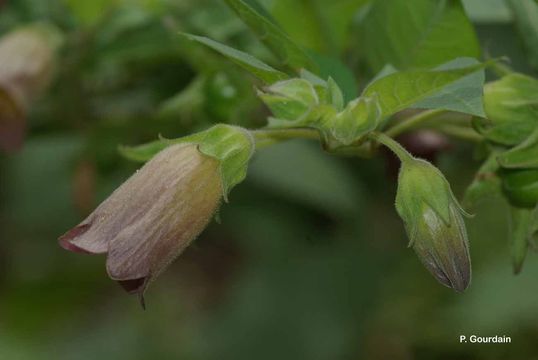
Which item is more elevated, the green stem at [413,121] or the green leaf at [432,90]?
the green leaf at [432,90]

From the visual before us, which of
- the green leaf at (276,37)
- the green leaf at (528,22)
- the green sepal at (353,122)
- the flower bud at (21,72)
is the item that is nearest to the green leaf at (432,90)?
the green sepal at (353,122)

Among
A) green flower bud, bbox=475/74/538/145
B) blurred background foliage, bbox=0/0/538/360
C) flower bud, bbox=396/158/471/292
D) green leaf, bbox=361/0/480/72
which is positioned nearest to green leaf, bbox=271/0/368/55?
blurred background foliage, bbox=0/0/538/360

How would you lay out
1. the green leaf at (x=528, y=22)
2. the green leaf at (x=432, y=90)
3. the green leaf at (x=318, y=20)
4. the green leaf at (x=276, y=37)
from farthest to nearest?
the green leaf at (x=318, y=20)
the green leaf at (x=528, y=22)
the green leaf at (x=276, y=37)
the green leaf at (x=432, y=90)

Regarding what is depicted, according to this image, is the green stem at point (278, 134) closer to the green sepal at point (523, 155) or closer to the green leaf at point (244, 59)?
the green leaf at point (244, 59)

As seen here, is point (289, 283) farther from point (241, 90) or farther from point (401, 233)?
point (241, 90)

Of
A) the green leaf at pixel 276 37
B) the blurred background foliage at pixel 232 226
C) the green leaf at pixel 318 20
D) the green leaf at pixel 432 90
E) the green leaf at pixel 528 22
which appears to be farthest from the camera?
the blurred background foliage at pixel 232 226

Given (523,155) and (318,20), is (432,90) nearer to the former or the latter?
(523,155)
